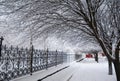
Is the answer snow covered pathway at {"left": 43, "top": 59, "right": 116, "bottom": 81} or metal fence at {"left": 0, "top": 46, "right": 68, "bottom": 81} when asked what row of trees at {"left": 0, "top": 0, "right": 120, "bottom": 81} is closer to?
metal fence at {"left": 0, "top": 46, "right": 68, "bottom": 81}

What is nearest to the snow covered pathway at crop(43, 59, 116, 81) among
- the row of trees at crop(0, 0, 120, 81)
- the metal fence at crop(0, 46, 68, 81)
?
the metal fence at crop(0, 46, 68, 81)

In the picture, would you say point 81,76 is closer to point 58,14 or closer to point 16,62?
point 16,62

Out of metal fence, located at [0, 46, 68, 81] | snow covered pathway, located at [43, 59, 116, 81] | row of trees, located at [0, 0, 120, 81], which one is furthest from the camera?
snow covered pathway, located at [43, 59, 116, 81]

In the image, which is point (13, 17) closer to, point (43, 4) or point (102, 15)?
point (43, 4)

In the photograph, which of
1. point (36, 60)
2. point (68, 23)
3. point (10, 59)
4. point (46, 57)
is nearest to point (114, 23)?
point (68, 23)

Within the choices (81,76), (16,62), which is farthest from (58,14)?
(81,76)

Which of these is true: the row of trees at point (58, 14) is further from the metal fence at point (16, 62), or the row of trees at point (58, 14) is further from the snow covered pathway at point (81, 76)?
the snow covered pathway at point (81, 76)

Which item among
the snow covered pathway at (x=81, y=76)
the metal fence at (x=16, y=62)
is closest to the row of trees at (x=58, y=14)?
the metal fence at (x=16, y=62)

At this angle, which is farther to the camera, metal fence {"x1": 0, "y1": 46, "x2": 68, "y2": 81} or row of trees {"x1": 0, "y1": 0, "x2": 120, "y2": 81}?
metal fence {"x1": 0, "y1": 46, "x2": 68, "y2": 81}

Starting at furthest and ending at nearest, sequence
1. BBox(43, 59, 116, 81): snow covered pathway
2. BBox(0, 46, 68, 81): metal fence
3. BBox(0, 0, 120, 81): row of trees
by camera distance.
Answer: BBox(43, 59, 116, 81): snow covered pathway
BBox(0, 46, 68, 81): metal fence
BBox(0, 0, 120, 81): row of trees

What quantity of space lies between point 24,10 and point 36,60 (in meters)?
7.44

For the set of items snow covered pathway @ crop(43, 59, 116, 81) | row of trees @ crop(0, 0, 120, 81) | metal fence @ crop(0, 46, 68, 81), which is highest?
row of trees @ crop(0, 0, 120, 81)

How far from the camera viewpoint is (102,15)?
9.84 meters

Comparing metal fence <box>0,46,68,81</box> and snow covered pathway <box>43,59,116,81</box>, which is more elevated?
metal fence <box>0,46,68,81</box>
